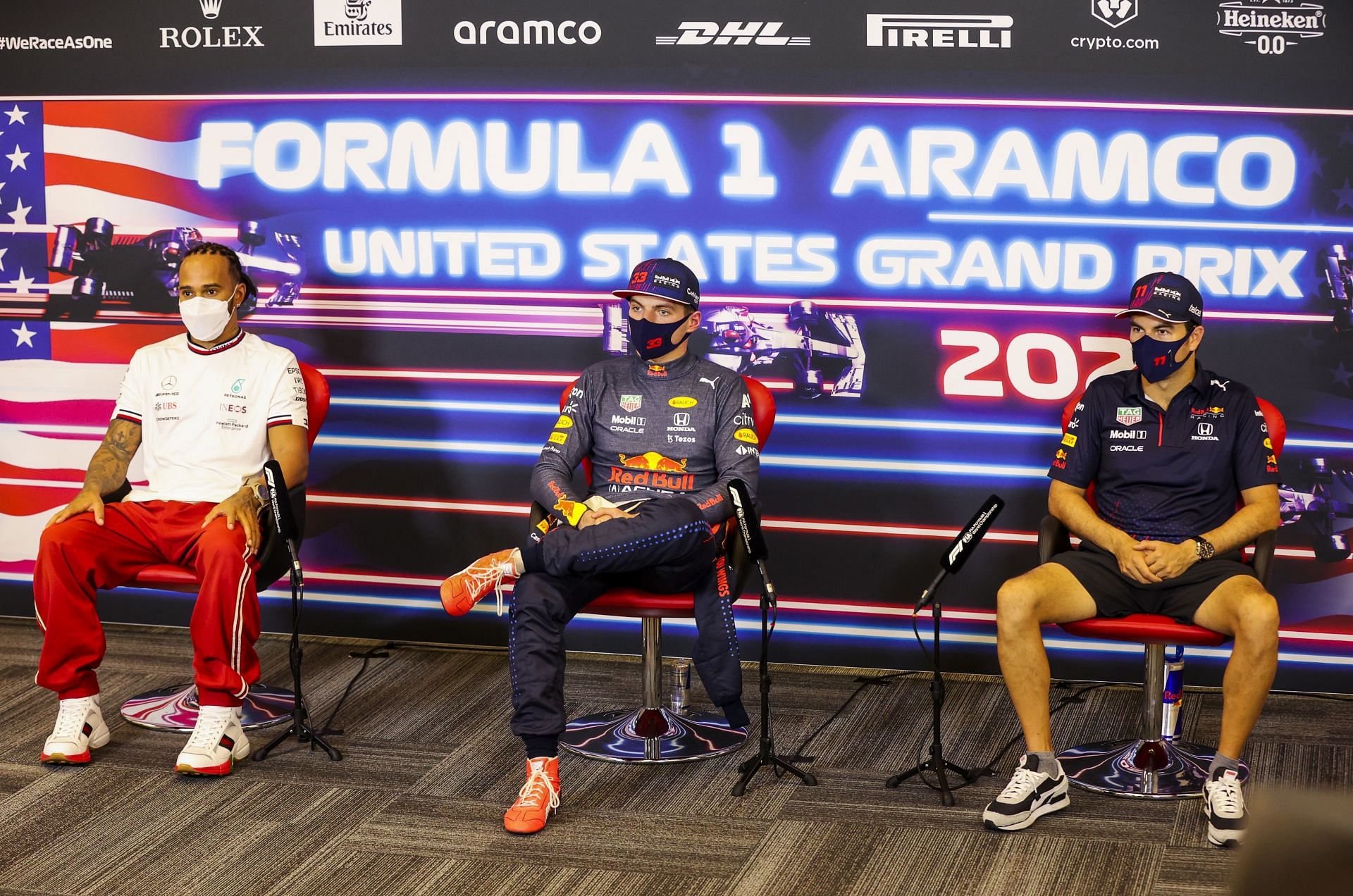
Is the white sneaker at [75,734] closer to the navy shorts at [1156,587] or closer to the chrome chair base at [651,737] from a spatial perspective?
the chrome chair base at [651,737]

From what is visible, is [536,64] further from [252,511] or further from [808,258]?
[252,511]

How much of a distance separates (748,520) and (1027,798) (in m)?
0.97

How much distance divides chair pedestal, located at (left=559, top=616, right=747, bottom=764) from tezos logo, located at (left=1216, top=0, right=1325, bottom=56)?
2514 mm

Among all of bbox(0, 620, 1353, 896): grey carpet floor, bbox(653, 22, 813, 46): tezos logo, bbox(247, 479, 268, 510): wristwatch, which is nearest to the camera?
bbox(0, 620, 1353, 896): grey carpet floor

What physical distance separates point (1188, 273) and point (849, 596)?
4.93ft

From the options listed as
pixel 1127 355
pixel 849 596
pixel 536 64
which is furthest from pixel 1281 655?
pixel 536 64

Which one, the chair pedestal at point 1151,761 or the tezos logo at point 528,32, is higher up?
the tezos logo at point 528,32

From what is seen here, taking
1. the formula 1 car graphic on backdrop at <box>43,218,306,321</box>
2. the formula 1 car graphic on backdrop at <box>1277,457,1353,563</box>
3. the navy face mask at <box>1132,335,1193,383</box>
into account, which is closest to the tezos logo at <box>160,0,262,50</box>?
the formula 1 car graphic on backdrop at <box>43,218,306,321</box>

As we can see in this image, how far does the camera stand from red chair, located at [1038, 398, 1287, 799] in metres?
3.61

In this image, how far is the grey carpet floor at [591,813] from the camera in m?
3.20

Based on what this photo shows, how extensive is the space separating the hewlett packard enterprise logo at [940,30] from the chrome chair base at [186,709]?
2723 millimetres

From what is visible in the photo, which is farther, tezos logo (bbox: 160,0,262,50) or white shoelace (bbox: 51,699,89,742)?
tezos logo (bbox: 160,0,262,50)

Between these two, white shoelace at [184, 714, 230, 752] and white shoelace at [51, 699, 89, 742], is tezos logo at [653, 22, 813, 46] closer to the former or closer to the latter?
white shoelace at [184, 714, 230, 752]

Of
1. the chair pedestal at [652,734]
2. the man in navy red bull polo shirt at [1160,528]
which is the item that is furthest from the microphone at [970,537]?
the chair pedestal at [652,734]
